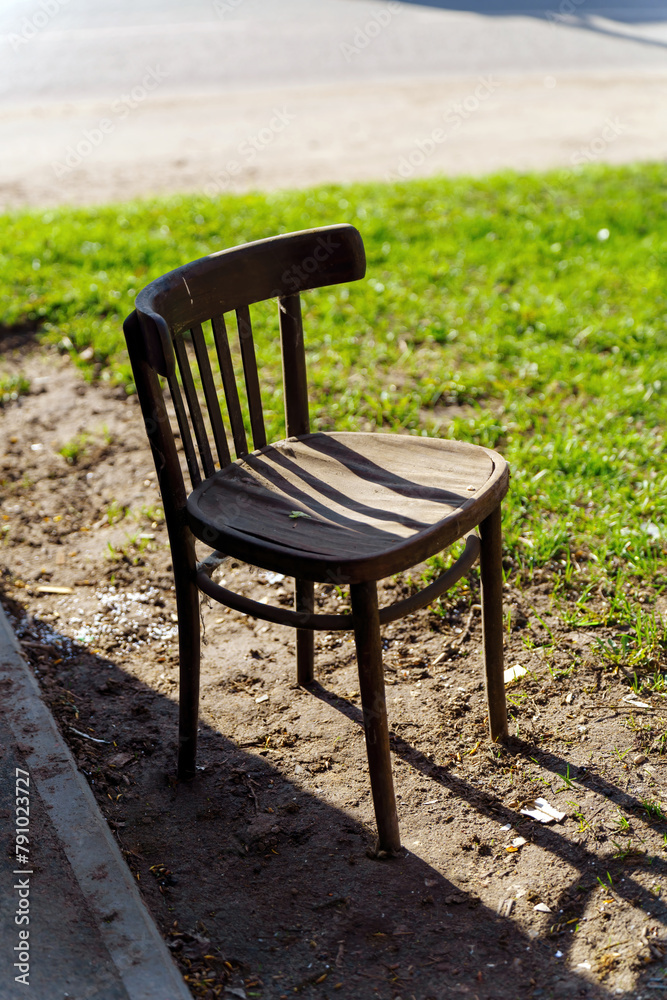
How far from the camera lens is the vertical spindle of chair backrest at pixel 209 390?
7.05 ft

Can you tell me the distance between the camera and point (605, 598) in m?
2.88

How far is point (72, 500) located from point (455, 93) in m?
8.09

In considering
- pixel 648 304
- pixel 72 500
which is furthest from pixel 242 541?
pixel 648 304

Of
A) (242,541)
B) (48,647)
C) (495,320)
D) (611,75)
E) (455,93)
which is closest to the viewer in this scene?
(242,541)

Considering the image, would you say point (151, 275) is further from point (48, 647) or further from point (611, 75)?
point (611, 75)

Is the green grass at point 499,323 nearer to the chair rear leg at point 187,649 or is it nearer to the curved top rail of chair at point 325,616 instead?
the curved top rail of chair at point 325,616

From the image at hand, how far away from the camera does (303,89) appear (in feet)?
33.4
